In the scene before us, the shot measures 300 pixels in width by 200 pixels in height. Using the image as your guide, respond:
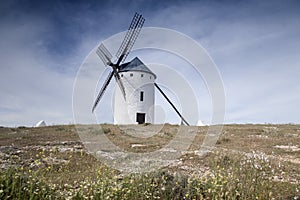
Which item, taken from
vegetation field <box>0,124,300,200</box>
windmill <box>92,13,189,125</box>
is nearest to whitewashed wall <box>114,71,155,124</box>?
windmill <box>92,13,189,125</box>

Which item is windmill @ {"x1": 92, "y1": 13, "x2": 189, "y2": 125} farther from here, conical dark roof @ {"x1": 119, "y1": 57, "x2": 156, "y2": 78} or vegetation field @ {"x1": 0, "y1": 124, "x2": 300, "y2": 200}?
vegetation field @ {"x1": 0, "y1": 124, "x2": 300, "y2": 200}

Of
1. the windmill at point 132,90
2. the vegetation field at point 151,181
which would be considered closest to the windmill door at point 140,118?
the windmill at point 132,90

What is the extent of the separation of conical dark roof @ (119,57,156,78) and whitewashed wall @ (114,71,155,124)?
0.41 m

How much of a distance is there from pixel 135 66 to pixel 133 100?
4587mm

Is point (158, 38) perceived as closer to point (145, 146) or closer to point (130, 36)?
point (145, 146)

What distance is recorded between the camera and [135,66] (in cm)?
3559

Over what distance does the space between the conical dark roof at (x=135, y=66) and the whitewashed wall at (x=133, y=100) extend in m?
0.41

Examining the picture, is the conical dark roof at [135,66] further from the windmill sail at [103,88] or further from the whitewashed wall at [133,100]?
the windmill sail at [103,88]

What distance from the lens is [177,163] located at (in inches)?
443

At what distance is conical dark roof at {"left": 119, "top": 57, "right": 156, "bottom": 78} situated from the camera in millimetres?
35281

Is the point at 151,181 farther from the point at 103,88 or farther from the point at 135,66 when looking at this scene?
the point at 103,88

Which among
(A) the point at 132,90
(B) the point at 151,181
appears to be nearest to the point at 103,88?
(A) the point at 132,90

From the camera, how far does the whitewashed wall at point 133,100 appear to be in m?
34.5

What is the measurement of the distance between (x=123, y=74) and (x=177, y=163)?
82.9 ft
